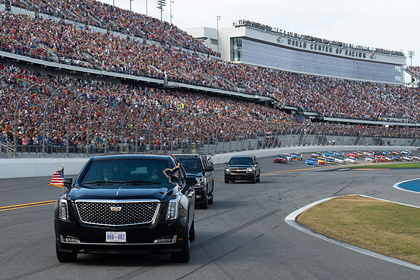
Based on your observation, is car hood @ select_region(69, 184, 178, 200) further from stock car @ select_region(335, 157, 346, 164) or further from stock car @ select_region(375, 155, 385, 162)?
stock car @ select_region(375, 155, 385, 162)

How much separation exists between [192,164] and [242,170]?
1324cm

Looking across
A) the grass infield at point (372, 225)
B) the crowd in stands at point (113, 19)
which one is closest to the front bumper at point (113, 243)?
the grass infield at point (372, 225)

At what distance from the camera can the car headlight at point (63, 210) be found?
7.82 metres

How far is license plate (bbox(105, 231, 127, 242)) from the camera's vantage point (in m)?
7.59

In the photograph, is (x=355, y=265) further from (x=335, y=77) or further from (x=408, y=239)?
(x=335, y=77)

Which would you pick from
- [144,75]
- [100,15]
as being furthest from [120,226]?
[100,15]

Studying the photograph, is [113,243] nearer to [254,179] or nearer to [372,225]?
[372,225]

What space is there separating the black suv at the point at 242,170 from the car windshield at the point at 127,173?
75.7 feet

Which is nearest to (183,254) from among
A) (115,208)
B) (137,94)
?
(115,208)

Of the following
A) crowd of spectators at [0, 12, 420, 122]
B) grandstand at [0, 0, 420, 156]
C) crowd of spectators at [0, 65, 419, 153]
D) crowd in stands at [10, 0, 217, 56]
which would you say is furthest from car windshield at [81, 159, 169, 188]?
crowd in stands at [10, 0, 217, 56]

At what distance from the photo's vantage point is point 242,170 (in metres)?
32.1

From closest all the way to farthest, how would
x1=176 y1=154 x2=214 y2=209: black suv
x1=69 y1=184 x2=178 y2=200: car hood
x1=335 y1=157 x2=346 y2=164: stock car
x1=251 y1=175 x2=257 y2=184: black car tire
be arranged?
1. x1=69 y1=184 x2=178 y2=200: car hood
2. x1=176 y1=154 x2=214 y2=209: black suv
3. x1=251 y1=175 x2=257 y2=184: black car tire
4. x1=335 y1=157 x2=346 y2=164: stock car

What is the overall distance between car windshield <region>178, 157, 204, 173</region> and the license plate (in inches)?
432

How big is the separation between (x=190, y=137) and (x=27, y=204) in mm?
33373
